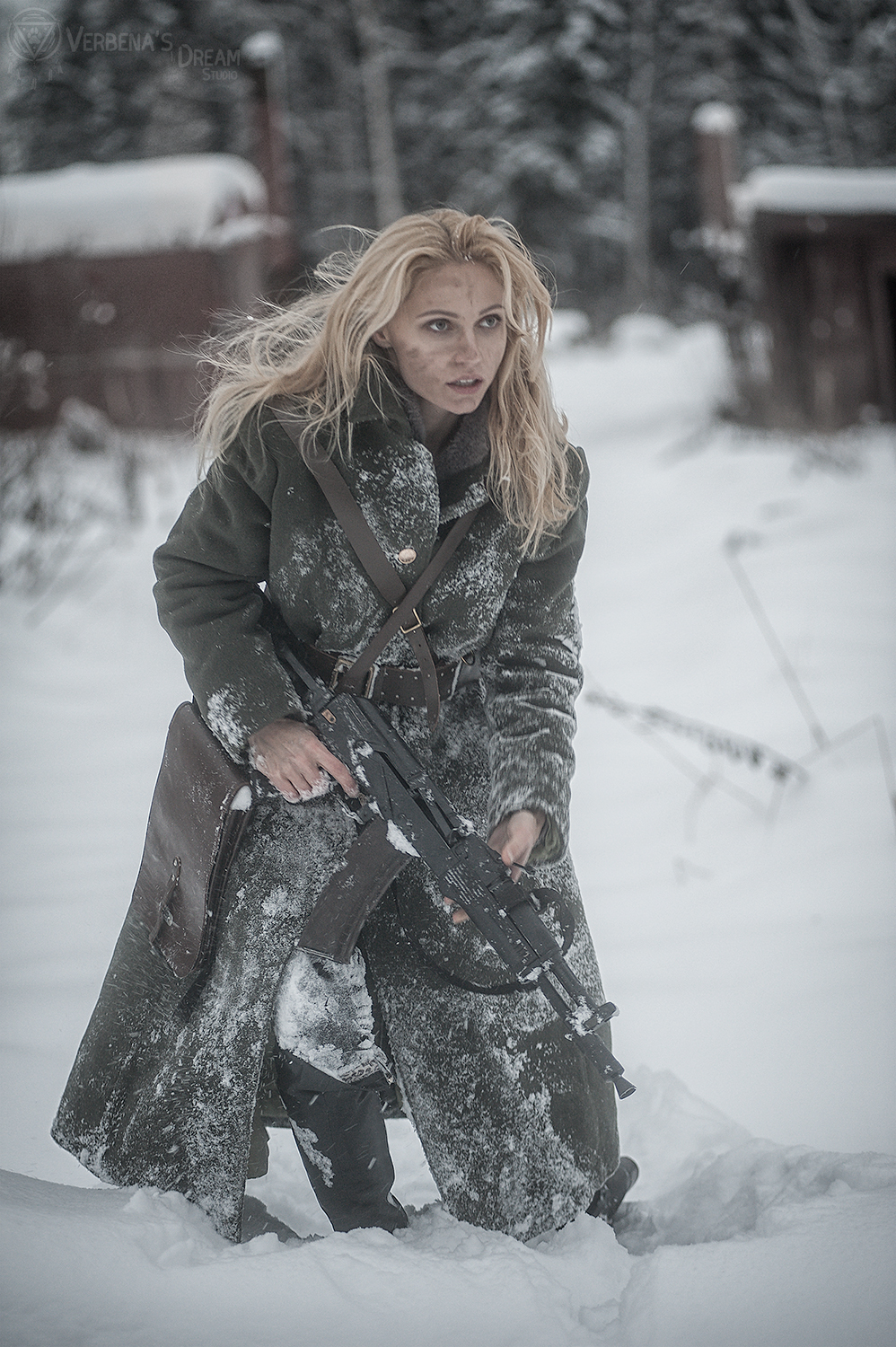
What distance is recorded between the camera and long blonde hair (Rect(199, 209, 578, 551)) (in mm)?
1744

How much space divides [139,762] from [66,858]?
82cm

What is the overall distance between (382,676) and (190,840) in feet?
1.46

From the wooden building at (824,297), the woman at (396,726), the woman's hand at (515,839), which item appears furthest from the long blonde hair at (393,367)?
the wooden building at (824,297)

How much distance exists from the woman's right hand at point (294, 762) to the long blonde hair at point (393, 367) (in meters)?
0.51

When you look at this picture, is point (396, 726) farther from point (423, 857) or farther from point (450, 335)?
point (450, 335)

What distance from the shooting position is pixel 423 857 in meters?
1.76

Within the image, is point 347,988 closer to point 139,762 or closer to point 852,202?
point 139,762

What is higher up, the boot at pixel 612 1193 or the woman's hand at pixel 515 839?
the woman's hand at pixel 515 839

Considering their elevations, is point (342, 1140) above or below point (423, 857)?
below

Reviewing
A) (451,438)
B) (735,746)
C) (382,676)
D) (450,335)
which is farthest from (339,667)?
(735,746)

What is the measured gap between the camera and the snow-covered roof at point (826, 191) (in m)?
9.80

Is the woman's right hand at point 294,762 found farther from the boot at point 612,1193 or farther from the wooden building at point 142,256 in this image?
the wooden building at point 142,256

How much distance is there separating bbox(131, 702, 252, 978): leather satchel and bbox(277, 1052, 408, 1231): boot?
0.92 feet

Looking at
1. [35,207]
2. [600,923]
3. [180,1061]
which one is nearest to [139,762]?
[600,923]
